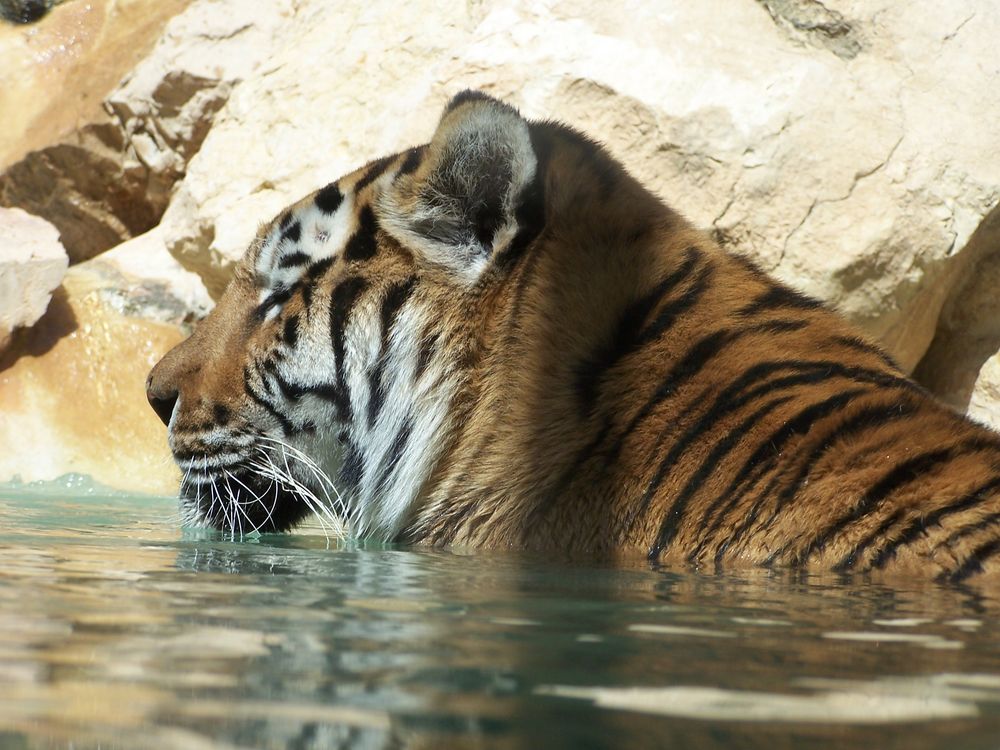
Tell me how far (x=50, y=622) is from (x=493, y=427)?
1330mm

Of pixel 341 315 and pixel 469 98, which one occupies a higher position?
pixel 469 98

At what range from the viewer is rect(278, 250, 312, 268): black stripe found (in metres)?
3.03

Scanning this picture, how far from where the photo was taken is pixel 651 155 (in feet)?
15.5

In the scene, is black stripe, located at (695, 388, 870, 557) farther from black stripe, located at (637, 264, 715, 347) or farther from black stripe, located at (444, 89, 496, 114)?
black stripe, located at (444, 89, 496, 114)

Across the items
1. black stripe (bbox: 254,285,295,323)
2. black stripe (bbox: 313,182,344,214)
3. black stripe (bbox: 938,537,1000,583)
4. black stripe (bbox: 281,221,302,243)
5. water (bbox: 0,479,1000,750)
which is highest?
black stripe (bbox: 313,182,344,214)

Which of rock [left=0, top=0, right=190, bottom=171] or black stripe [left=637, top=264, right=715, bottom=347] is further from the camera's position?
rock [left=0, top=0, right=190, bottom=171]

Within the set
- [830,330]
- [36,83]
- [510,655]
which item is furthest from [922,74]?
[36,83]

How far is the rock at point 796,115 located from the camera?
4648 mm

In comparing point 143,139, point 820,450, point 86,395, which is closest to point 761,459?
point 820,450

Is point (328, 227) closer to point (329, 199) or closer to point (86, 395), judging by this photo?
point (329, 199)

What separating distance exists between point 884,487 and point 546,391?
2.38 ft

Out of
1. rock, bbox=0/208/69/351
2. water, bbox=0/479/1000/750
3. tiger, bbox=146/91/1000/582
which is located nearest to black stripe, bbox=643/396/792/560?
tiger, bbox=146/91/1000/582

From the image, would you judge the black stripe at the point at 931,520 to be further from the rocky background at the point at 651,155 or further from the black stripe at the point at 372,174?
the rocky background at the point at 651,155

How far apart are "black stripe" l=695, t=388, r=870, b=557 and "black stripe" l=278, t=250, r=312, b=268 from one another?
1.26 meters
